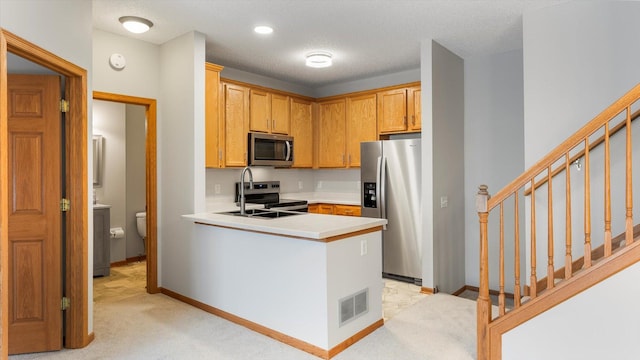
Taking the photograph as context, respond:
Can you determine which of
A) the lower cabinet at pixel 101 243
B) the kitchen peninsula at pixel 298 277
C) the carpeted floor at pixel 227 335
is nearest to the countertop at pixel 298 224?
the kitchen peninsula at pixel 298 277

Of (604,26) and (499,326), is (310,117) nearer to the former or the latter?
(604,26)

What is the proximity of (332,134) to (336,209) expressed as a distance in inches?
43.8

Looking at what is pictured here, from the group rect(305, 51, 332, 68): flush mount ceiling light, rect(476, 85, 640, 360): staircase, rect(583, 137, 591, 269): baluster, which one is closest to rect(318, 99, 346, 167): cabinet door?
rect(305, 51, 332, 68): flush mount ceiling light

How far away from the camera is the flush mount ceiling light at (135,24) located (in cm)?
339

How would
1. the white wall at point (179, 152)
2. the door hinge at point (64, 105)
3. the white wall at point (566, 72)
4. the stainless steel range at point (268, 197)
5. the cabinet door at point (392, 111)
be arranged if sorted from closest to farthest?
the white wall at point (566, 72) → the door hinge at point (64, 105) → the white wall at point (179, 152) → the cabinet door at point (392, 111) → the stainless steel range at point (268, 197)

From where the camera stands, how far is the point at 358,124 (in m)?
5.39

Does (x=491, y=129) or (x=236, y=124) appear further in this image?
(x=236, y=124)

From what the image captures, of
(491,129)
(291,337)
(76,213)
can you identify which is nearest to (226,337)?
(291,337)

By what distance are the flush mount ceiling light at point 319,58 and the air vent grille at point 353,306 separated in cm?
268

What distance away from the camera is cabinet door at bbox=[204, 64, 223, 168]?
4121 millimetres

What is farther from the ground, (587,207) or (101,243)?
(587,207)

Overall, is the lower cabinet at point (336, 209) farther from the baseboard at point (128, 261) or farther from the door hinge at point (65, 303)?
→ the door hinge at point (65, 303)

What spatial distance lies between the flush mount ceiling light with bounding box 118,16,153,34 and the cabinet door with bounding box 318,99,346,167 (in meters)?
2.78

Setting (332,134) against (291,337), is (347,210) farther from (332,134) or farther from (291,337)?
(291,337)
